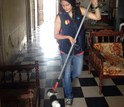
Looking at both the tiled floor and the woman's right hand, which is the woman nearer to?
the woman's right hand

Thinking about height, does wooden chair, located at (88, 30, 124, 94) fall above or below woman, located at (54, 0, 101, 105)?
below

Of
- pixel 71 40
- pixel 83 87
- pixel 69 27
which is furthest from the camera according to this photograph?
pixel 83 87

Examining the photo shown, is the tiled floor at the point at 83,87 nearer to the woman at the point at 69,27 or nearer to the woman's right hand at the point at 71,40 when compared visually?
the woman at the point at 69,27

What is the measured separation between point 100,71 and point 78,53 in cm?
61

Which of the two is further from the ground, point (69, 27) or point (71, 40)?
point (69, 27)

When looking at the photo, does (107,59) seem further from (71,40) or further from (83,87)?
(71,40)

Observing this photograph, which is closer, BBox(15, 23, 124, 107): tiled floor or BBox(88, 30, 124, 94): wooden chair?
BBox(15, 23, 124, 107): tiled floor

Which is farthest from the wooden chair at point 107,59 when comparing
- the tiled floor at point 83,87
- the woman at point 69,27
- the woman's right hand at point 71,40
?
the woman's right hand at point 71,40

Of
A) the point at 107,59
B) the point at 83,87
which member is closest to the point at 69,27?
the point at 107,59

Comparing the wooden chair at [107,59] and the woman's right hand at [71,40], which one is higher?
the woman's right hand at [71,40]

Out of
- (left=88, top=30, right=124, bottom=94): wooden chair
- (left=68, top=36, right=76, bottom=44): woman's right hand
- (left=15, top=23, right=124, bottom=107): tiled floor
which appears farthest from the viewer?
(left=88, top=30, right=124, bottom=94): wooden chair

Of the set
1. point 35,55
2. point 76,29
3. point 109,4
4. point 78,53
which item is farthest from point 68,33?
point 109,4

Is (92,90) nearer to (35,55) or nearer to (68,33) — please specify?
(68,33)

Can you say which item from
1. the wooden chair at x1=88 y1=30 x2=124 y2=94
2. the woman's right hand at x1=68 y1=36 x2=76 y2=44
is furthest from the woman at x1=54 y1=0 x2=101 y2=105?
the wooden chair at x1=88 y1=30 x2=124 y2=94
